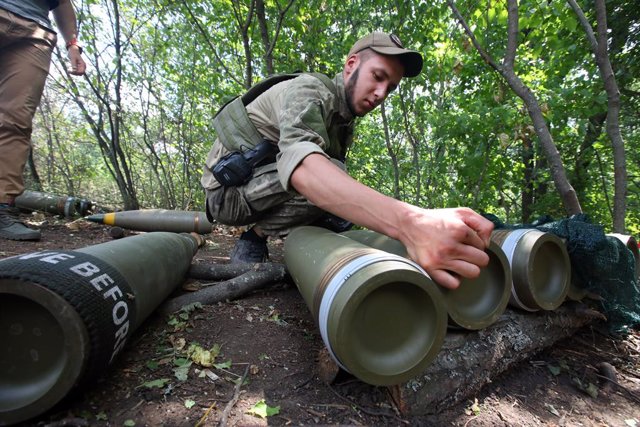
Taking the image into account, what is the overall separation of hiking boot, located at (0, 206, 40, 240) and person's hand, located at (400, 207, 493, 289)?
3469 mm

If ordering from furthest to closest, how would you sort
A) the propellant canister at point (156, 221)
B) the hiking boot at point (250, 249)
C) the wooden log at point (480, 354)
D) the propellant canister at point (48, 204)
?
the propellant canister at point (48, 204) → the propellant canister at point (156, 221) → the hiking boot at point (250, 249) → the wooden log at point (480, 354)

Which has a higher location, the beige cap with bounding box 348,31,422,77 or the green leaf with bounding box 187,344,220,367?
the beige cap with bounding box 348,31,422,77

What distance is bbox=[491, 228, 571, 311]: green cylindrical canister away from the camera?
68.0 inches

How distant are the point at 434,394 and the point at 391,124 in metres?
7.90

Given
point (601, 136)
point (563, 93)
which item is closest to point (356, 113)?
point (563, 93)

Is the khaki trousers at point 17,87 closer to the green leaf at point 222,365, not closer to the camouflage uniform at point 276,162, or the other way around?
the camouflage uniform at point 276,162

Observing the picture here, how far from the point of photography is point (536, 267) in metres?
1.86

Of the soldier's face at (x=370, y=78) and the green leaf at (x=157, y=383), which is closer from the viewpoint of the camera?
the green leaf at (x=157, y=383)

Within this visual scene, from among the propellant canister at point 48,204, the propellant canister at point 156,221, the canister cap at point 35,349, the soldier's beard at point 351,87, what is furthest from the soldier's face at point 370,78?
the propellant canister at point 48,204

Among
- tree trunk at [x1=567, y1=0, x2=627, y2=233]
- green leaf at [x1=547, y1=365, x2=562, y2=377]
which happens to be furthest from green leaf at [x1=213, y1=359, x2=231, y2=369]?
tree trunk at [x1=567, y1=0, x2=627, y2=233]

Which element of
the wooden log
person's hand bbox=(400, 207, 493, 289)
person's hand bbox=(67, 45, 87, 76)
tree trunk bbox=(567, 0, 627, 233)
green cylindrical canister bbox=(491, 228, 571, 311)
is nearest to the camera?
person's hand bbox=(400, 207, 493, 289)

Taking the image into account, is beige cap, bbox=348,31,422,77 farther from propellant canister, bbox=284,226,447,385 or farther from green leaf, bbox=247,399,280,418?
green leaf, bbox=247,399,280,418

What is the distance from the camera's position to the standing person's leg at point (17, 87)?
2.78 metres

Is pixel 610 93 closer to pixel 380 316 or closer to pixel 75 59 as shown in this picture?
pixel 380 316
